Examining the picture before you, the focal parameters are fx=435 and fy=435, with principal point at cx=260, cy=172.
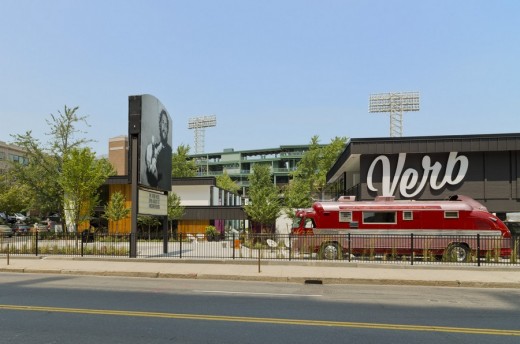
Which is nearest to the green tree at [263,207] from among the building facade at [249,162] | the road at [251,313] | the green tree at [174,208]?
the green tree at [174,208]

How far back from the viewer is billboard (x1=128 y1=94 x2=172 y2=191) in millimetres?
21188

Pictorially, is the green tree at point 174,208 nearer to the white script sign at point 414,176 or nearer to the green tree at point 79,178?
the green tree at point 79,178

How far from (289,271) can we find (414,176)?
615 inches

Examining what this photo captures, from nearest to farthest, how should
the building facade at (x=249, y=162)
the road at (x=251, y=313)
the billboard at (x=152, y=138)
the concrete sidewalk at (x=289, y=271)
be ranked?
the road at (x=251, y=313) < the concrete sidewalk at (x=289, y=271) < the billboard at (x=152, y=138) < the building facade at (x=249, y=162)

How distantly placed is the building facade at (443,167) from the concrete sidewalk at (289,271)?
12112 millimetres

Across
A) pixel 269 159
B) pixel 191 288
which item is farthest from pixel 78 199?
pixel 269 159

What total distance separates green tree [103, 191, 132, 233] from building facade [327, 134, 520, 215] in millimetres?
22531

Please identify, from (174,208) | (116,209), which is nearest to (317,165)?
(174,208)

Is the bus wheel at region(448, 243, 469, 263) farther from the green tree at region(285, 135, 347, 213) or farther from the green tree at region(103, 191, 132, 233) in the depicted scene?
the green tree at region(285, 135, 347, 213)

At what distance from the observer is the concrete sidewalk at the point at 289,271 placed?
46.5 ft

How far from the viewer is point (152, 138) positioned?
73.8 feet

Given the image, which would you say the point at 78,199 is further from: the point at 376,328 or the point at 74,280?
the point at 376,328

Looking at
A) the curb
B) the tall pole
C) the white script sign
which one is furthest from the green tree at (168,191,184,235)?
the curb

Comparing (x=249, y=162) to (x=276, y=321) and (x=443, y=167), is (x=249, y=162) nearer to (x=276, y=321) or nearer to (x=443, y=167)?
(x=443, y=167)
